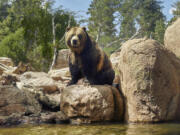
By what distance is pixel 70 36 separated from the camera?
5.74 m

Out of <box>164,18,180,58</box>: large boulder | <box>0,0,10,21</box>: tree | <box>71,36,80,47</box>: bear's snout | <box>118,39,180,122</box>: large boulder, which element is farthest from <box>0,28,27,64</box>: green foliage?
<box>118,39,180,122</box>: large boulder

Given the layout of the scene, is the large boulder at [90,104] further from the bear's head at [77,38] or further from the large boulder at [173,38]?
the large boulder at [173,38]

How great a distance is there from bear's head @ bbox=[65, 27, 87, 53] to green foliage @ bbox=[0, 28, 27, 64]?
567 inches

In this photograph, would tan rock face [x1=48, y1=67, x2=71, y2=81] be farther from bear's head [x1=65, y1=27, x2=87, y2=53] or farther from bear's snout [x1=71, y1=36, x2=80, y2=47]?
bear's snout [x1=71, y1=36, x2=80, y2=47]

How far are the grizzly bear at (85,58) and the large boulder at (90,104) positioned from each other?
2.36 ft

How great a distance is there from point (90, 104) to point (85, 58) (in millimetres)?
1315

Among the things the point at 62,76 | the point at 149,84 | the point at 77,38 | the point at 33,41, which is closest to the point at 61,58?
the point at 33,41

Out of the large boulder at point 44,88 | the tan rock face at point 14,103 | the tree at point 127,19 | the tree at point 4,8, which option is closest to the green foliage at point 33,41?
the large boulder at point 44,88

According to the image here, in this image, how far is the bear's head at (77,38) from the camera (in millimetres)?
5602

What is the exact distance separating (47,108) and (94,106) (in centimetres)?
172

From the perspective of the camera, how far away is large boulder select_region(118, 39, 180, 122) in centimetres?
474

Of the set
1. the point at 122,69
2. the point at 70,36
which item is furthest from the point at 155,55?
the point at 70,36

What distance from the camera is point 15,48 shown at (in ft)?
63.4

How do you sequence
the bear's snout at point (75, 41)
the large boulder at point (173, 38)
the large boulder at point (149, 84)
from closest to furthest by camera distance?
the large boulder at point (149, 84) < the bear's snout at point (75, 41) < the large boulder at point (173, 38)
